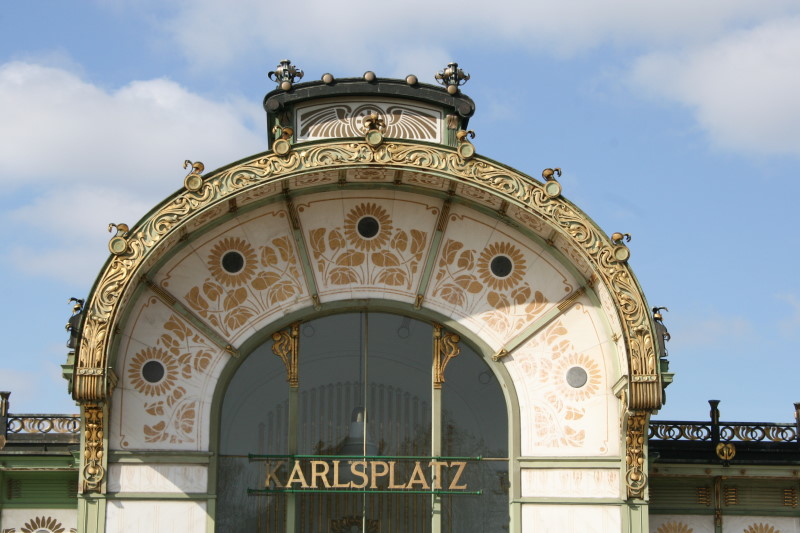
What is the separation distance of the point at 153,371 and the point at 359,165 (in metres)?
4.00

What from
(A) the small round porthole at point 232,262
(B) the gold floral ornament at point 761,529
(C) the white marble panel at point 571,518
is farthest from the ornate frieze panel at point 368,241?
(B) the gold floral ornament at point 761,529

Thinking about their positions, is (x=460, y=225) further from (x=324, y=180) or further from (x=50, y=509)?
(x=50, y=509)

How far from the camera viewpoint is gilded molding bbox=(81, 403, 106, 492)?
20156mm

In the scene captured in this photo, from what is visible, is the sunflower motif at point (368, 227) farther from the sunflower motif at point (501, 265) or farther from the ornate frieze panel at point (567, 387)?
the ornate frieze panel at point (567, 387)

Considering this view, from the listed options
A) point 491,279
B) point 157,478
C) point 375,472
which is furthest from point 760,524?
point 157,478

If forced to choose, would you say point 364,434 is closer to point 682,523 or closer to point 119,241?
point 119,241

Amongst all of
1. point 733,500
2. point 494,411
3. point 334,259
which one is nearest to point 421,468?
point 494,411

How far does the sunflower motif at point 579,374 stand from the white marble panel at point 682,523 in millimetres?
2306

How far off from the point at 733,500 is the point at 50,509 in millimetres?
9778

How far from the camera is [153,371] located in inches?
821

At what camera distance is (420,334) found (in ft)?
70.3

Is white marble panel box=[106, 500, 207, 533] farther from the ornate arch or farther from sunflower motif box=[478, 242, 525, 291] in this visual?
sunflower motif box=[478, 242, 525, 291]

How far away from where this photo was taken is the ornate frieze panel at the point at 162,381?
67.6 ft

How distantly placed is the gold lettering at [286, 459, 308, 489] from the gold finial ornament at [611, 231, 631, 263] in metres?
5.15
